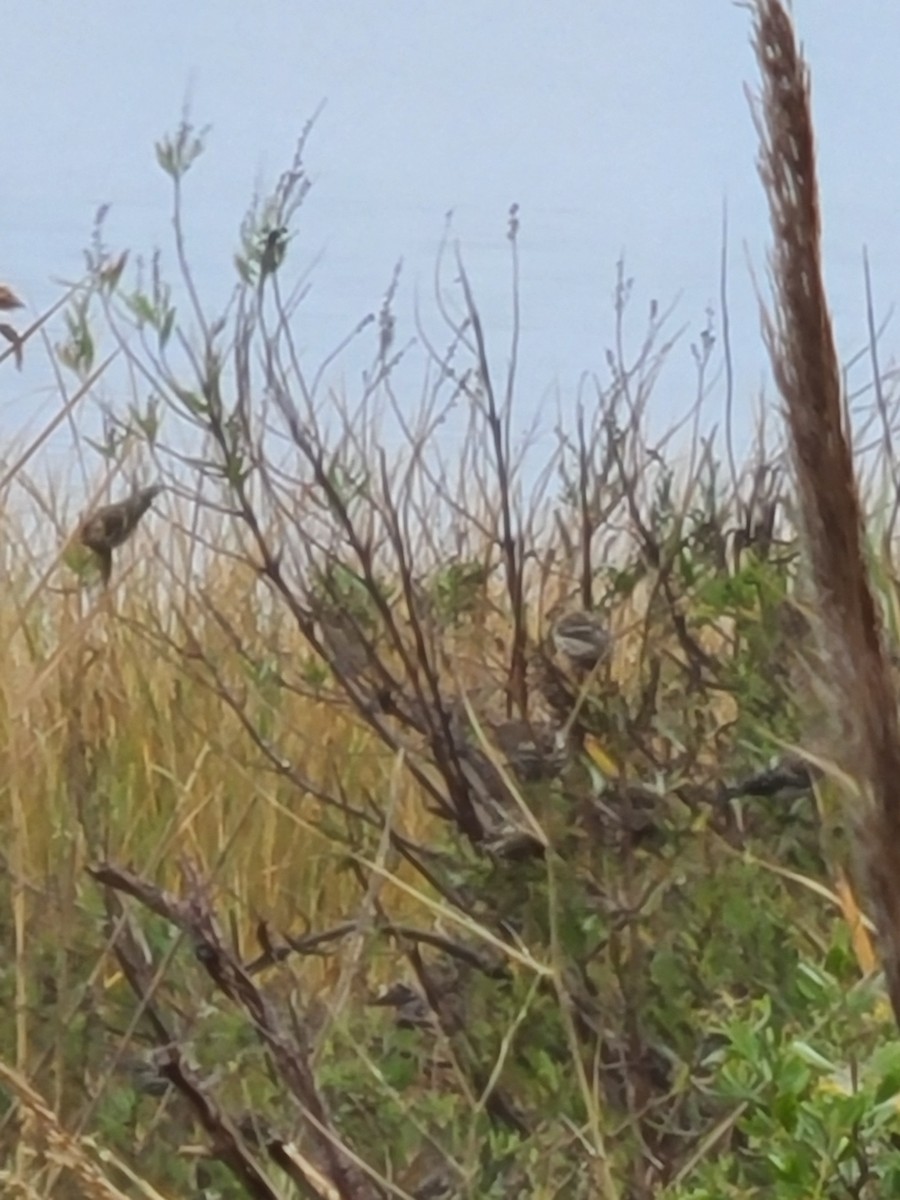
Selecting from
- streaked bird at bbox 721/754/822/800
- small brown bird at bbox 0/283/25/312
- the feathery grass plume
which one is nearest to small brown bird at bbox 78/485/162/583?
small brown bird at bbox 0/283/25/312

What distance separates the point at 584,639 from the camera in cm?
124

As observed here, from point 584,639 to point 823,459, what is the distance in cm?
84

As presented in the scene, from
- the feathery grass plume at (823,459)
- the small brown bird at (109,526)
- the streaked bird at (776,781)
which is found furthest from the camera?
the streaked bird at (776,781)

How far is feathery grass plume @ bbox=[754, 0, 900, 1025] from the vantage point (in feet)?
1.29

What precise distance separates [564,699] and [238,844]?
0.48 meters

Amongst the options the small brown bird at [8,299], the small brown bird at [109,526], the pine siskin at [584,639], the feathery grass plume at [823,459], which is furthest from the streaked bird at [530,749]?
the feathery grass plume at [823,459]

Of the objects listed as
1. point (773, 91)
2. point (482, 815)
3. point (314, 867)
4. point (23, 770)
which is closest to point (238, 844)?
point (314, 867)

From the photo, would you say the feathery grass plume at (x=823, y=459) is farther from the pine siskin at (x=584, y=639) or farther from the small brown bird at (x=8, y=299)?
the pine siskin at (x=584, y=639)

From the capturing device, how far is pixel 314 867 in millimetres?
1766

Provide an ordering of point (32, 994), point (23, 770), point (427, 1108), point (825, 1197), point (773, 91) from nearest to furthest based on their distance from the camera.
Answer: point (773, 91) → point (825, 1197) → point (427, 1108) → point (32, 994) → point (23, 770)

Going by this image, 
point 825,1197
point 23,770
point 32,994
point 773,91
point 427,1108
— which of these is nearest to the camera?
point 773,91

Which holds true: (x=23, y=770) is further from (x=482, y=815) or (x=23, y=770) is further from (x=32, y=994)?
(x=482, y=815)

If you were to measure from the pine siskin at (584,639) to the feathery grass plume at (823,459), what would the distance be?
0.81 m

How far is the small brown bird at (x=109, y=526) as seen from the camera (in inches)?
46.8
